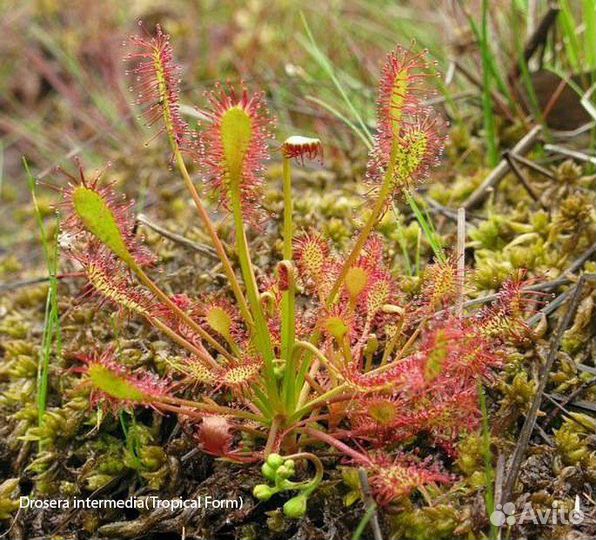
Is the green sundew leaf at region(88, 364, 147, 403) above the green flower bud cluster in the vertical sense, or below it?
above

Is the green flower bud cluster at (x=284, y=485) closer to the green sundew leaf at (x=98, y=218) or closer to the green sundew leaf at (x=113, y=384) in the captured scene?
the green sundew leaf at (x=113, y=384)

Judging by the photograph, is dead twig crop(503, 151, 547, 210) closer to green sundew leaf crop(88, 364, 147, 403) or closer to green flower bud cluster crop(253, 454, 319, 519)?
green flower bud cluster crop(253, 454, 319, 519)

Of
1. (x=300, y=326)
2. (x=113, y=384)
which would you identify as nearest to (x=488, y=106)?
(x=300, y=326)

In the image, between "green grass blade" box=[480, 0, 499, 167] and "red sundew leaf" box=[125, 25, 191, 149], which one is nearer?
"red sundew leaf" box=[125, 25, 191, 149]

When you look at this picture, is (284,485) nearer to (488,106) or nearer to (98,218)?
(98,218)

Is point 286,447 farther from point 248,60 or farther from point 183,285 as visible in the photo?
point 248,60

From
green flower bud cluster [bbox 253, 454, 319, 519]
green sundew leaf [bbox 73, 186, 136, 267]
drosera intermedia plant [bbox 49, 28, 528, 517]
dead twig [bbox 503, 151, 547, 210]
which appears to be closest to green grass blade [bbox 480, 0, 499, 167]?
dead twig [bbox 503, 151, 547, 210]

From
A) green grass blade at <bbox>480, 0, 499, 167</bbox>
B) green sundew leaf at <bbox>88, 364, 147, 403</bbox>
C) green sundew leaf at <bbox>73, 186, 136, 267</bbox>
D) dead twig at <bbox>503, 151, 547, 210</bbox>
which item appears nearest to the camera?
green sundew leaf at <bbox>88, 364, 147, 403</bbox>
